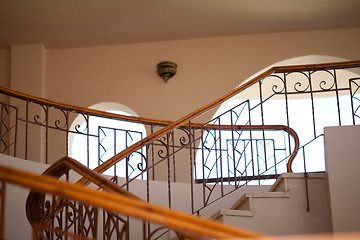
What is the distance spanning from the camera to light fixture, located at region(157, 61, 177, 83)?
8.37 metres

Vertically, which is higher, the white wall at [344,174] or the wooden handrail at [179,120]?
the wooden handrail at [179,120]

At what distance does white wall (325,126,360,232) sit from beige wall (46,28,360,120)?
3970 mm

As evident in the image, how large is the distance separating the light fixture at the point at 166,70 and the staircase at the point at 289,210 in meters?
4.07

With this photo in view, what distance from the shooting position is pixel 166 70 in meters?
8.35

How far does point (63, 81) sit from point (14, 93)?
322 cm

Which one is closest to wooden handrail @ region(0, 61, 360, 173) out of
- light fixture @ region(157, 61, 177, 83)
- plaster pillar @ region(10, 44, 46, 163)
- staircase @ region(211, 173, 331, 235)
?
staircase @ region(211, 173, 331, 235)

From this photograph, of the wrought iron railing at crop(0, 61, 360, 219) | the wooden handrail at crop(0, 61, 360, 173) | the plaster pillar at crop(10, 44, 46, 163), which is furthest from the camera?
the plaster pillar at crop(10, 44, 46, 163)

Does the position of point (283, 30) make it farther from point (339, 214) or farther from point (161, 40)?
point (339, 214)

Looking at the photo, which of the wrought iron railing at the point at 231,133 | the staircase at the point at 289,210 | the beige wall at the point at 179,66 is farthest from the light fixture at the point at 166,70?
the staircase at the point at 289,210

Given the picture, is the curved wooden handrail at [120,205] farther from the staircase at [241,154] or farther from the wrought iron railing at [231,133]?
the wrought iron railing at [231,133]

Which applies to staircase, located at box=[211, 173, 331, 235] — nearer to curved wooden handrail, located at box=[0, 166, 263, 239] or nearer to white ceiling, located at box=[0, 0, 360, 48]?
curved wooden handrail, located at box=[0, 166, 263, 239]

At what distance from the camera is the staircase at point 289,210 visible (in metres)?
4.48

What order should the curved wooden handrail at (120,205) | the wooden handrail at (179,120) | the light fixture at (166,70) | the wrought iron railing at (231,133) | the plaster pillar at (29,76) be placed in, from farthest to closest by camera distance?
the light fixture at (166,70), the plaster pillar at (29,76), the wrought iron railing at (231,133), the wooden handrail at (179,120), the curved wooden handrail at (120,205)

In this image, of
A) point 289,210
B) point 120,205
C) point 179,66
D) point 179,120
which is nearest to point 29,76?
point 179,66
